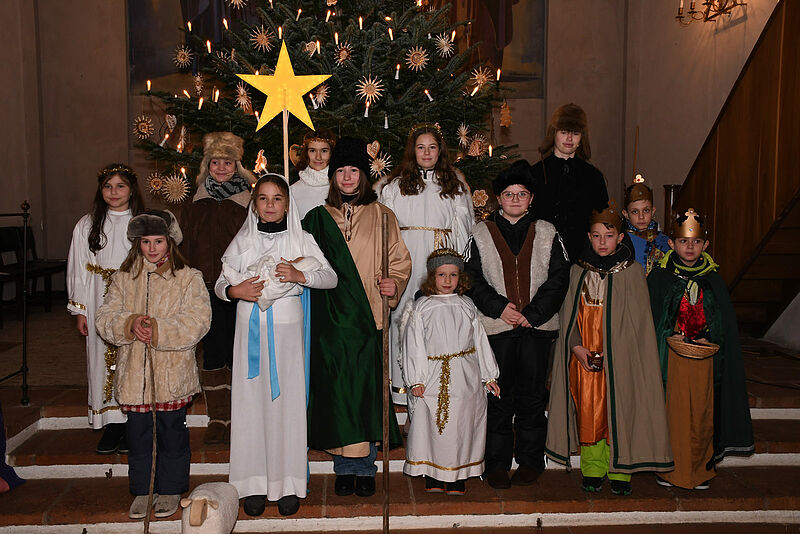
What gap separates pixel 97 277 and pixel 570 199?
322 centimetres

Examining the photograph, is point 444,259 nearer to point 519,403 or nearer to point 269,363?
point 519,403

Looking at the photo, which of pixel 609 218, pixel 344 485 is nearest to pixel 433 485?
pixel 344 485

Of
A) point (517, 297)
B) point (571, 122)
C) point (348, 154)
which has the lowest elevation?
point (517, 297)

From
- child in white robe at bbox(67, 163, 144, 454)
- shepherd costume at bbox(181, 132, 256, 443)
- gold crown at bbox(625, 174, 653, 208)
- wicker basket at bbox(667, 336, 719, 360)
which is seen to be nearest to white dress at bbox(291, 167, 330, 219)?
shepherd costume at bbox(181, 132, 256, 443)

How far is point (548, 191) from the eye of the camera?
4.59 meters

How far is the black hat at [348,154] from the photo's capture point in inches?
150

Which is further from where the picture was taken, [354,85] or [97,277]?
[354,85]

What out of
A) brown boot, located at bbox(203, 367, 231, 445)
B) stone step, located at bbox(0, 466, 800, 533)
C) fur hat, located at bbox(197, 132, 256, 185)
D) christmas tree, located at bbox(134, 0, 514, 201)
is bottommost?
stone step, located at bbox(0, 466, 800, 533)

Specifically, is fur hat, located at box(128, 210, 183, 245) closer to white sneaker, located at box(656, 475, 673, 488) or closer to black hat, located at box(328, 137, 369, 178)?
black hat, located at box(328, 137, 369, 178)

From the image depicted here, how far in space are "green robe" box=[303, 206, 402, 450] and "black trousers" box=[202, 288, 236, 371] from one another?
0.79 metres

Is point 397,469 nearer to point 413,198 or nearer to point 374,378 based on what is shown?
point 374,378

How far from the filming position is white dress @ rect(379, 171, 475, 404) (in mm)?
4473

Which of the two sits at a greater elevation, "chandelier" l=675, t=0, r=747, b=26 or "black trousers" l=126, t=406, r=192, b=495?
"chandelier" l=675, t=0, r=747, b=26

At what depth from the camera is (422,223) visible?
14.7 ft
